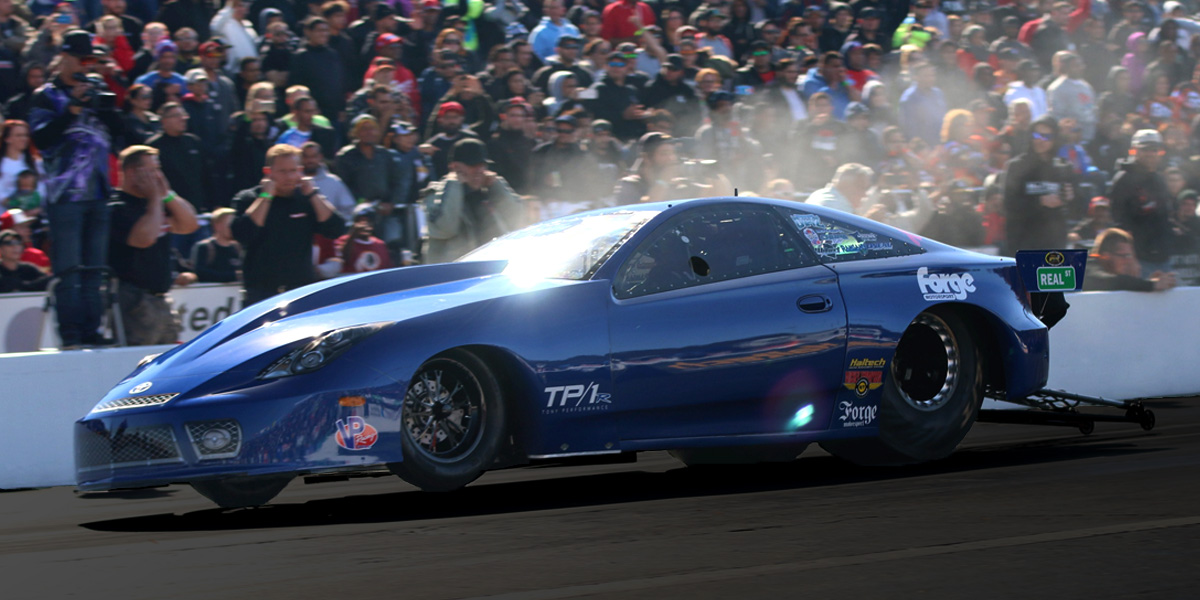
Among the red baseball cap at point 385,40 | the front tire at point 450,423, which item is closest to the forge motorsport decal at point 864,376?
the front tire at point 450,423

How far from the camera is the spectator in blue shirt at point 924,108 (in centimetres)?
1558

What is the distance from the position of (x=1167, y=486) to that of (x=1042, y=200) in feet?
21.8

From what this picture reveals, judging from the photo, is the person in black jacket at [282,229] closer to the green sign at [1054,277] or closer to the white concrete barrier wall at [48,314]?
the white concrete barrier wall at [48,314]

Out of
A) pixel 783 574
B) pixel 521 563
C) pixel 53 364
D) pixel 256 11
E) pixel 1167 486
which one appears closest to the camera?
pixel 783 574

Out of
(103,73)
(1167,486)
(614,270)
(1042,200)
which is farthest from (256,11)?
(1167,486)

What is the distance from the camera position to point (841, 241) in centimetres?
733

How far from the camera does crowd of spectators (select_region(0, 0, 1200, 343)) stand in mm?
10695

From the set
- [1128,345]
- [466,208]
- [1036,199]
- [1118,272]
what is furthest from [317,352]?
[1036,199]

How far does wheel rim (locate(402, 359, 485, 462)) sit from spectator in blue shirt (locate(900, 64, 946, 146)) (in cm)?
1012

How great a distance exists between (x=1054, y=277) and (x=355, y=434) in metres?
3.95

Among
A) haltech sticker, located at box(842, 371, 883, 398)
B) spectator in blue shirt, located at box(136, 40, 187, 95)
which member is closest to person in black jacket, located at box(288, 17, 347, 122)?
spectator in blue shirt, located at box(136, 40, 187, 95)

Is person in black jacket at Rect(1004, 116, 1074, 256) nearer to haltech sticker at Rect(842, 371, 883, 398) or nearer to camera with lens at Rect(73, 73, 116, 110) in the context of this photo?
haltech sticker at Rect(842, 371, 883, 398)

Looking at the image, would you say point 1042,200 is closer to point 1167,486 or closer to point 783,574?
point 1167,486

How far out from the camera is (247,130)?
1222 cm
